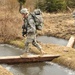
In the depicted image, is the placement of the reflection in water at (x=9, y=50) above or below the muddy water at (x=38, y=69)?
below

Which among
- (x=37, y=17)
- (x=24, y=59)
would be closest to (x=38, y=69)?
(x=24, y=59)

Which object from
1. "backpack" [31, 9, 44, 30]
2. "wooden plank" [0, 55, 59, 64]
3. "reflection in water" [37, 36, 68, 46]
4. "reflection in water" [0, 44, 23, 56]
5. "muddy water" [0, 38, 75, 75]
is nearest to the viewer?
"muddy water" [0, 38, 75, 75]

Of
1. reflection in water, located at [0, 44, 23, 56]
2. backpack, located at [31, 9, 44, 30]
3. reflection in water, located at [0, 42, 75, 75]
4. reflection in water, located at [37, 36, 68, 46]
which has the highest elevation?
backpack, located at [31, 9, 44, 30]

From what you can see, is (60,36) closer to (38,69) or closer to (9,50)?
(9,50)

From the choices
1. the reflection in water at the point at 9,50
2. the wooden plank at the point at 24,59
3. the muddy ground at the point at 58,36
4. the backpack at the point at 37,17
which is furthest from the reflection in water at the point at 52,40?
the backpack at the point at 37,17

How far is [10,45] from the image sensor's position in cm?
1471

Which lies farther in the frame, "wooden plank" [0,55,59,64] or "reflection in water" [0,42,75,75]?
"wooden plank" [0,55,59,64]

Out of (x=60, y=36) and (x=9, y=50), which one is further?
(x=60, y=36)

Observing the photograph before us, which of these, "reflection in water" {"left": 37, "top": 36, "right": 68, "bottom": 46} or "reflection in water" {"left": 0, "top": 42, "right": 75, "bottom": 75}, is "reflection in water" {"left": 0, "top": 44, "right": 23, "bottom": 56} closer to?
"reflection in water" {"left": 0, "top": 42, "right": 75, "bottom": 75}

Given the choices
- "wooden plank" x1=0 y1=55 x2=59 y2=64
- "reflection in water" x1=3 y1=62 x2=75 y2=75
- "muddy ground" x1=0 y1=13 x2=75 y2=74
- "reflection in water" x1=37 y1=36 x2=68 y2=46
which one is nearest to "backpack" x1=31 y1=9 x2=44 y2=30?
"wooden plank" x1=0 y1=55 x2=59 y2=64

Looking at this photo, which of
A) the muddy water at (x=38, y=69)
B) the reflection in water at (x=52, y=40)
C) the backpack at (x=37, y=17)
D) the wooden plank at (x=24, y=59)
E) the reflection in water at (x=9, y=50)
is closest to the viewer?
the muddy water at (x=38, y=69)

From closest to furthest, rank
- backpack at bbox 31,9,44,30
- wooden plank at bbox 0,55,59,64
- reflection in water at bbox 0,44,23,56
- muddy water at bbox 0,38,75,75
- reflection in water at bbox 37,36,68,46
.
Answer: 1. muddy water at bbox 0,38,75,75
2. backpack at bbox 31,9,44,30
3. wooden plank at bbox 0,55,59,64
4. reflection in water at bbox 0,44,23,56
5. reflection in water at bbox 37,36,68,46

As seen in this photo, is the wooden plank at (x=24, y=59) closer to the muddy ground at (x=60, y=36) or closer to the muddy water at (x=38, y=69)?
the muddy water at (x=38, y=69)

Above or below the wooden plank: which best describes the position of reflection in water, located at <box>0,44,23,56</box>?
below
